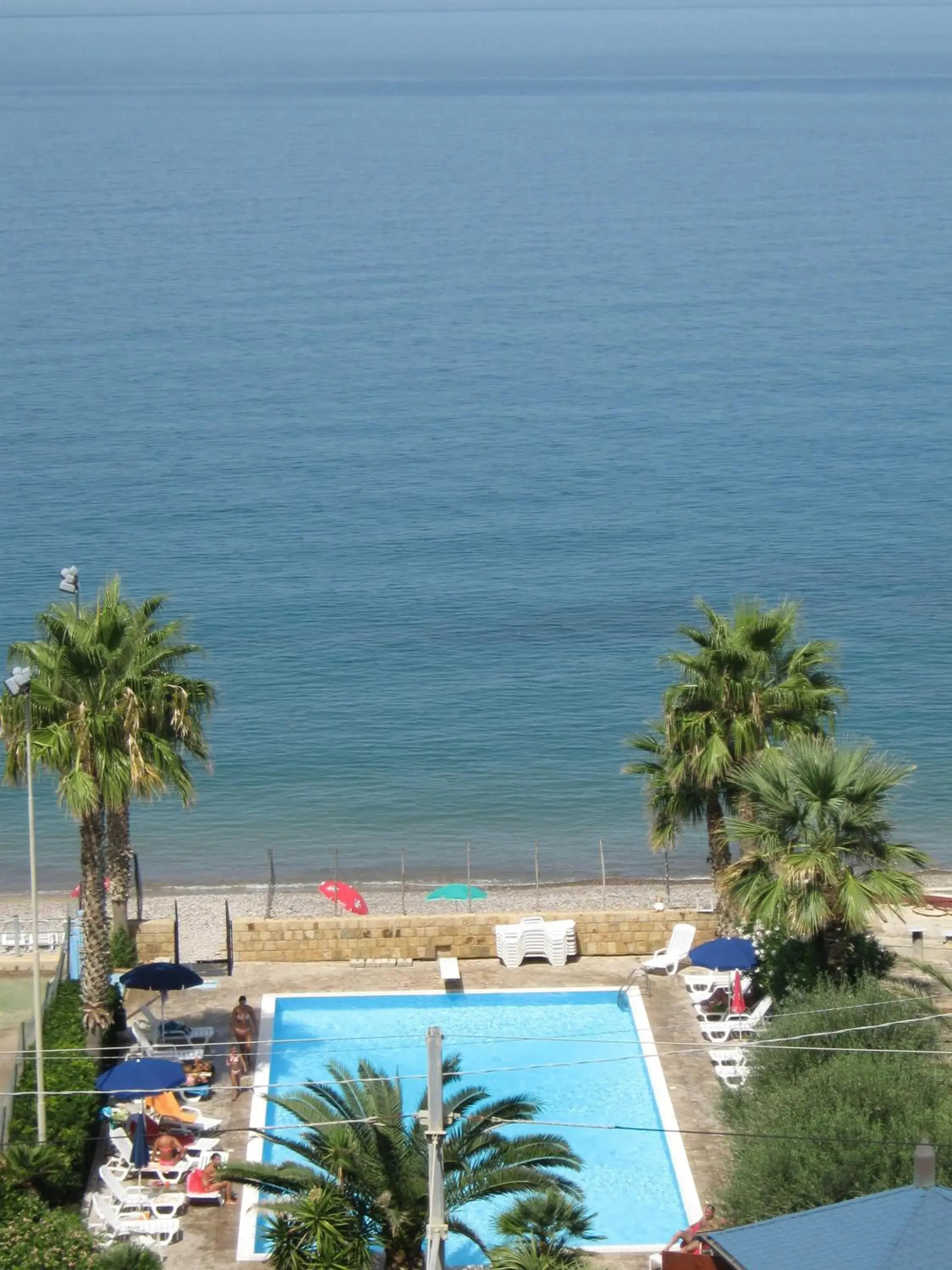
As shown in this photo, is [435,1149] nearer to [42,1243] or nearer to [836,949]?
[42,1243]

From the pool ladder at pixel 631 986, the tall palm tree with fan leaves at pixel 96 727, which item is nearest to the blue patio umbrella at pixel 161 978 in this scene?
the tall palm tree with fan leaves at pixel 96 727

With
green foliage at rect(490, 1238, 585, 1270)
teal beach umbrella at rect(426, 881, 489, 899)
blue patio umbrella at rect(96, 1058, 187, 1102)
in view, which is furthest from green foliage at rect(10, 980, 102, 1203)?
teal beach umbrella at rect(426, 881, 489, 899)

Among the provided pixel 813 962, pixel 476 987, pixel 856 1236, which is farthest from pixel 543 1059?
pixel 856 1236

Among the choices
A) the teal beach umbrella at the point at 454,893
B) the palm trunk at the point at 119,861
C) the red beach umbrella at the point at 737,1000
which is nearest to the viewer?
the red beach umbrella at the point at 737,1000

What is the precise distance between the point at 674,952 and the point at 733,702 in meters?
3.68

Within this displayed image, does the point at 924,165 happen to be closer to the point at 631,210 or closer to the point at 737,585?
the point at 631,210

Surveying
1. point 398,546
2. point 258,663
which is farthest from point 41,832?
point 398,546

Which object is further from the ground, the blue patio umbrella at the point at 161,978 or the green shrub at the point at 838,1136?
the blue patio umbrella at the point at 161,978

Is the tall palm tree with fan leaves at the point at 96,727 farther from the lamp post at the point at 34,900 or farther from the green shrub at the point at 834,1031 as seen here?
the green shrub at the point at 834,1031

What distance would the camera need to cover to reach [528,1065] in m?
25.0

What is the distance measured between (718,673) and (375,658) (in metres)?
30.2

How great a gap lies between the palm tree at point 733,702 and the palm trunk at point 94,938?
7588 mm

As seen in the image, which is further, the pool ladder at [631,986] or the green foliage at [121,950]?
the green foliage at [121,950]

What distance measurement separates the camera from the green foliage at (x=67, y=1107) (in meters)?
20.5
